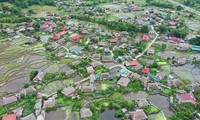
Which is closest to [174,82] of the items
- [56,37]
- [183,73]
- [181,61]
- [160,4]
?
[183,73]

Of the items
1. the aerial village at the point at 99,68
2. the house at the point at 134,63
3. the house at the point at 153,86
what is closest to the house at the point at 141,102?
the aerial village at the point at 99,68

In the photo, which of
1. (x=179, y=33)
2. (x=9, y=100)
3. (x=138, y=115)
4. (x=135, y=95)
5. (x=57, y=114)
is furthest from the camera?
(x=179, y=33)

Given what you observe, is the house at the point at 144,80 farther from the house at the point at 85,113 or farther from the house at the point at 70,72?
the house at the point at 70,72

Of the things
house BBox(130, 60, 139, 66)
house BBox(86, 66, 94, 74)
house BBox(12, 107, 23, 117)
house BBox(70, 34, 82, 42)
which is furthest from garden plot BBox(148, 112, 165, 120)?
house BBox(70, 34, 82, 42)

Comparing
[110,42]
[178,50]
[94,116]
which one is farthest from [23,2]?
[94,116]

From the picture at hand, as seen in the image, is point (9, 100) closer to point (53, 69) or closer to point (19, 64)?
point (53, 69)

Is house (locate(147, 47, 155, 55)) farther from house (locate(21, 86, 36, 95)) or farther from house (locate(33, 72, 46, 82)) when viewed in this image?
house (locate(21, 86, 36, 95))

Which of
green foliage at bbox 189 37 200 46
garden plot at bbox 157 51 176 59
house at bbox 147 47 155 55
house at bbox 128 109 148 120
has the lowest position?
house at bbox 128 109 148 120

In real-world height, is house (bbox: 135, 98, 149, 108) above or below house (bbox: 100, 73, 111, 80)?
below
